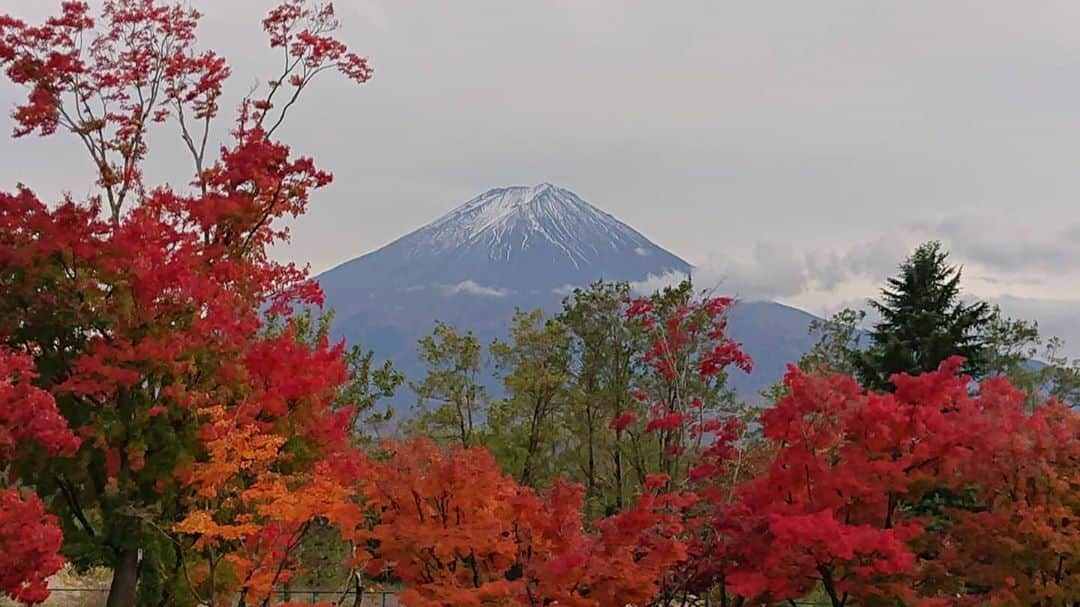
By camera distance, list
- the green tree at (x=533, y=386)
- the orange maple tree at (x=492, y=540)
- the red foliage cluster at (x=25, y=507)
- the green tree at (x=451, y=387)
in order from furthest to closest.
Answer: the green tree at (x=451, y=387) → the green tree at (x=533, y=386) → the orange maple tree at (x=492, y=540) → the red foliage cluster at (x=25, y=507)

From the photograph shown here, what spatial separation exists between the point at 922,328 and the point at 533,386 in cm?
1038

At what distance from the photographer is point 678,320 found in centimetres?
2116

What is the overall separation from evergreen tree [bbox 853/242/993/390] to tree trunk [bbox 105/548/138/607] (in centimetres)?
1861

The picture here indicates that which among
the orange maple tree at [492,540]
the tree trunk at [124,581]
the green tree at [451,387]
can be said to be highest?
the green tree at [451,387]

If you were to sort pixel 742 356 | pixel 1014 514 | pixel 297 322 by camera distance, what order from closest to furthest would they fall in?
pixel 1014 514, pixel 742 356, pixel 297 322

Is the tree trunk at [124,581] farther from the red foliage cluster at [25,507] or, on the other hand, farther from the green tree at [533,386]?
the green tree at [533,386]

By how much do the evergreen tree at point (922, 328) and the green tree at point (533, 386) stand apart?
26.6 feet

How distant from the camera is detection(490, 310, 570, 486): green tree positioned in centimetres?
2458

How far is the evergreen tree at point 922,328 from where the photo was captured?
2508cm

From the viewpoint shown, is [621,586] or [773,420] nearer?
[621,586]

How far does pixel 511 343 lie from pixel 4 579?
16.4m

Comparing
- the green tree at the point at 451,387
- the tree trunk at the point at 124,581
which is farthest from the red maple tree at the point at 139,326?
the green tree at the point at 451,387

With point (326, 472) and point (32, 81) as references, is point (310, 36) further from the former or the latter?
point (326, 472)

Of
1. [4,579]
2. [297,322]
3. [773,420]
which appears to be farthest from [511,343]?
[4,579]
